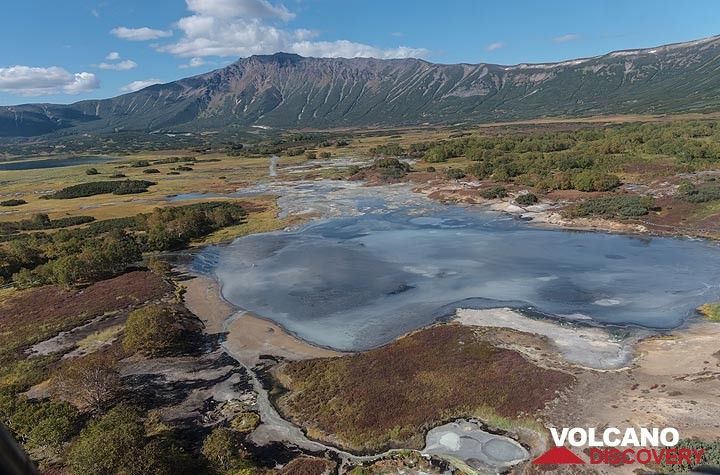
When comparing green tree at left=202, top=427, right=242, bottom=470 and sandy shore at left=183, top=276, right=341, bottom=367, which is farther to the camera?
sandy shore at left=183, top=276, right=341, bottom=367

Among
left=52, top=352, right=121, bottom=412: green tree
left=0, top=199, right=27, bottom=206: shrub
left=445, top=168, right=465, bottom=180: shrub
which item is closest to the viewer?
left=52, top=352, right=121, bottom=412: green tree

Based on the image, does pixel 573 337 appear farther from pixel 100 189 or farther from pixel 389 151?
pixel 389 151

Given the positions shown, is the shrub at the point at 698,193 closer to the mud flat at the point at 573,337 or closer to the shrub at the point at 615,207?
the shrub at the point at 615,207

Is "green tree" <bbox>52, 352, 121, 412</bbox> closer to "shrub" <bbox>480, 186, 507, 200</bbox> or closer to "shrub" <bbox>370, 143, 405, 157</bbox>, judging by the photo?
"shrub" <bbox>480, 186, 507, 200</bbox>

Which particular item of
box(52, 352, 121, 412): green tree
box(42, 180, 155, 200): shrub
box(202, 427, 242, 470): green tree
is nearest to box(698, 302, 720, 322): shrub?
box(202, 427, 242, 470): green tree

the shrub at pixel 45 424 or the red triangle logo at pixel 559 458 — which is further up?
the red triangle logo at pixel 559 458


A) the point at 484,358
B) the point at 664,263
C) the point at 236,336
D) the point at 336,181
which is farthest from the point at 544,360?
the point at 336,181

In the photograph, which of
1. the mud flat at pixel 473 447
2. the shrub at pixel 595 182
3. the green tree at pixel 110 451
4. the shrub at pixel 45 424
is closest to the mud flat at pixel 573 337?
Result: the mud flat at pixel 473 447
